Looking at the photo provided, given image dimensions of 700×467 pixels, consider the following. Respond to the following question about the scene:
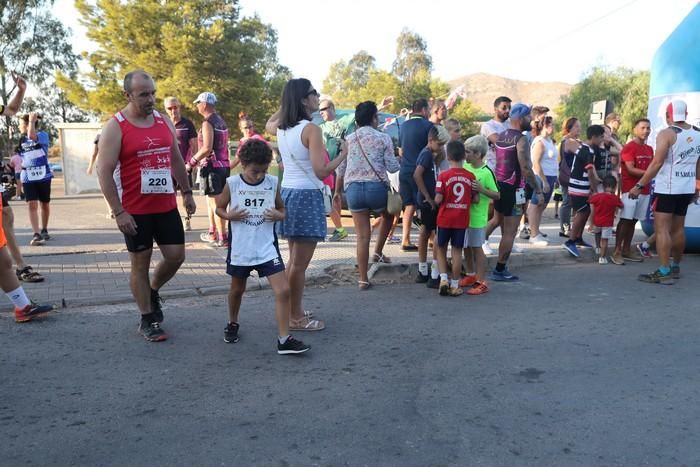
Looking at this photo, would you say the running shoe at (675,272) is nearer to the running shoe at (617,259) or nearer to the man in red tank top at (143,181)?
the running shoe at (617,259)

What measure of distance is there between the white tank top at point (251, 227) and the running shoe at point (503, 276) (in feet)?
10.9

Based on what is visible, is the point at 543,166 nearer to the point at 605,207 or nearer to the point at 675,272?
the point at 605,207

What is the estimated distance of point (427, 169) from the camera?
20.0 feet

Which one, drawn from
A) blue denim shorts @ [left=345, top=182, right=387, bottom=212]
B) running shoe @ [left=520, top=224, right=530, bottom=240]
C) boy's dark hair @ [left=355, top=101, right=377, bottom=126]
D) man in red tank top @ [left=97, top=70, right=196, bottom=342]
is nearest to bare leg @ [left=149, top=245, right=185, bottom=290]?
man in red tank top @ [left=97, top=70, right=196, bottom=342]

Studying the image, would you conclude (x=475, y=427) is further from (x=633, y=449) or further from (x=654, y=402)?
(x=654, y=402)

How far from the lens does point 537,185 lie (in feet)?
21.3

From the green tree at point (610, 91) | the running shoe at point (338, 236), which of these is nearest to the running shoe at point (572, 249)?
the running shoe at point (338, 236)

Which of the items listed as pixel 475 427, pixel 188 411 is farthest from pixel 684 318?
pixel 188 411

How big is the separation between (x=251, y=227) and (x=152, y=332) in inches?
45.3

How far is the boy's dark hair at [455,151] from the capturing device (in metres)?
5.72

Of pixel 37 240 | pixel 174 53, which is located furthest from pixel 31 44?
pixel 37 240

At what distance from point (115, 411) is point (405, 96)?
151 ft

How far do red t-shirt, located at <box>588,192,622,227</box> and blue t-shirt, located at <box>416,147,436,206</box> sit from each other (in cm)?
278

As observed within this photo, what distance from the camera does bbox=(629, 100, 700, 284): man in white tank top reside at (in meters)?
6.39
